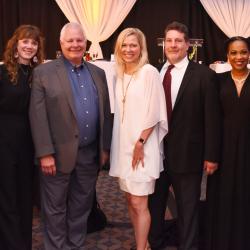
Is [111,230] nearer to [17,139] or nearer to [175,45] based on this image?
[17,139]

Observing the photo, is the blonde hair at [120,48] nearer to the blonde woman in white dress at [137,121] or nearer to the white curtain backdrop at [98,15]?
the blonde woman in white dress at [137,121]

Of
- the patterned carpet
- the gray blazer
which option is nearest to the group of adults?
the gray blazer

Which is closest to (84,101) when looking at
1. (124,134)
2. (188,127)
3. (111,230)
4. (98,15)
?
(124,134)

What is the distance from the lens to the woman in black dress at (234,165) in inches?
93.9

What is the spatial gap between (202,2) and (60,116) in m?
5.43

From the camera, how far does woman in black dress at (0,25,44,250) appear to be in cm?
230

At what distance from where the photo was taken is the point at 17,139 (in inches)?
91.9

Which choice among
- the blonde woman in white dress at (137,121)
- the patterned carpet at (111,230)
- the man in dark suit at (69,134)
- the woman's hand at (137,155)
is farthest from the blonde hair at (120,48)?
the patterned carpet at (111,230)

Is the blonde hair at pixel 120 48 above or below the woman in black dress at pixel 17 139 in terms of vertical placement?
above

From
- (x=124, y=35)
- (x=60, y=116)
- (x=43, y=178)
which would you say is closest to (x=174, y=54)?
(x=124, y=35)

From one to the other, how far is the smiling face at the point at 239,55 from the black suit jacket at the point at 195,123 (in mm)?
157

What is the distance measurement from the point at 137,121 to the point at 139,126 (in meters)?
0.03

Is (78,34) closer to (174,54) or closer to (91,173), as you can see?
(174,54)

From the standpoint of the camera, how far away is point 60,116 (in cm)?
231
